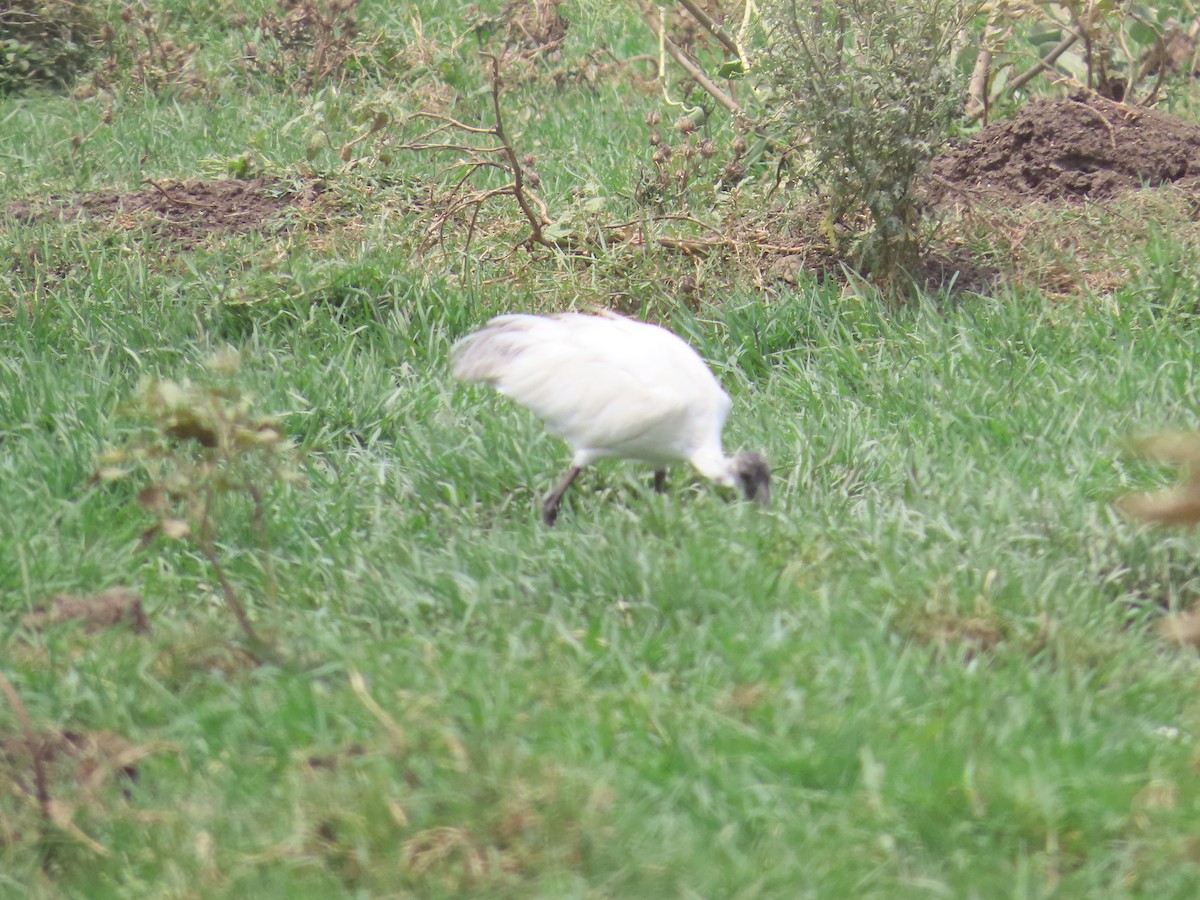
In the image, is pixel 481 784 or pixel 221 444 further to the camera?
pixel 221 444

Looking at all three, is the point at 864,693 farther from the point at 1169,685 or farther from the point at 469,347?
the point at 469,347

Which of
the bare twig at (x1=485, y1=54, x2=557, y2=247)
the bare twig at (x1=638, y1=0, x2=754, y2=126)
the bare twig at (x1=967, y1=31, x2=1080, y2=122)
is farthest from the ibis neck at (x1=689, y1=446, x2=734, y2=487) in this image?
the bare twig at (x1=967, y1=31, x2=1080, y2=122)

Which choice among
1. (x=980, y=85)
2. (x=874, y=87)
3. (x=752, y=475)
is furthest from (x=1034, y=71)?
(x=752, y=475)

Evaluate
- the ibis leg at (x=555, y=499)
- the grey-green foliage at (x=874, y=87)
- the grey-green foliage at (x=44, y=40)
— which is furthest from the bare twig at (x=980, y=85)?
the grey-green foliage at (x=44, y=40)

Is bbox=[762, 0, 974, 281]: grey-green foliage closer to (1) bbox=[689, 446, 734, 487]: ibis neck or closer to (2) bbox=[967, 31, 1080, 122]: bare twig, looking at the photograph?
(2) bbox=[967, 31, 1080, 122]: bare twig

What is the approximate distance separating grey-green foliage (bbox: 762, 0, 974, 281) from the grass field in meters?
0.45

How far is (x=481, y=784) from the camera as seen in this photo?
2.80m

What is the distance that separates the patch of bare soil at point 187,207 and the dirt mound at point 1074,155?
9.46 feet

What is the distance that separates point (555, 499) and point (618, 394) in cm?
37

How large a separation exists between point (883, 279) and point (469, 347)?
192 centimetres

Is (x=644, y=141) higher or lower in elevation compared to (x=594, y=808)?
higher

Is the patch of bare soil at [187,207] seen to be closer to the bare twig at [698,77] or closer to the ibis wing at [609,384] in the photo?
the bare twig at [698,77]

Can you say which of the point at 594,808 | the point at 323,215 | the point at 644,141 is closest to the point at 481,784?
the point at 594,808

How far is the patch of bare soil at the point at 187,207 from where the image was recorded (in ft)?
20.3
